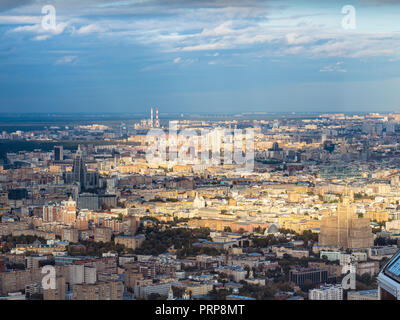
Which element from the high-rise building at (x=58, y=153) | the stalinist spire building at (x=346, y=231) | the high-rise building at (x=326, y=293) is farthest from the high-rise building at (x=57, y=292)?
the high-rise building at (x=58, y=153)

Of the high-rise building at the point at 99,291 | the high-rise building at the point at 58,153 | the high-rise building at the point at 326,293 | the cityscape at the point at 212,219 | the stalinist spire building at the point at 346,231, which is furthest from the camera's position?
the high-rise building at the point at 58,153

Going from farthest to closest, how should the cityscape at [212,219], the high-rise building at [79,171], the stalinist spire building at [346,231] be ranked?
the high-rise building at [79,171]
the stalinist spire building at [346,231]
the cityscape at [212,219]

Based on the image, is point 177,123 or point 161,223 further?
point 177,123

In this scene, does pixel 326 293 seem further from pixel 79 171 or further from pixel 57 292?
pixel 79 171

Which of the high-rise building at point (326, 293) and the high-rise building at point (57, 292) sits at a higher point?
the high-rise building at point (326, 293)

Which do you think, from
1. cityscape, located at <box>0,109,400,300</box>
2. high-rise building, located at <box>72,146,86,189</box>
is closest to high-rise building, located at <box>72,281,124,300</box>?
cityscape, located at <box>0,109,400,300</box>

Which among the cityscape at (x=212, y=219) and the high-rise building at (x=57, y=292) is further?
the cityscape at (x=212, y=219)

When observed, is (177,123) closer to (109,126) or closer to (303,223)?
(109,126)

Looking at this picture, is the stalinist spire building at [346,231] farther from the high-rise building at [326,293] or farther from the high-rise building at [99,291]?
the high-rise building at [99,291]
